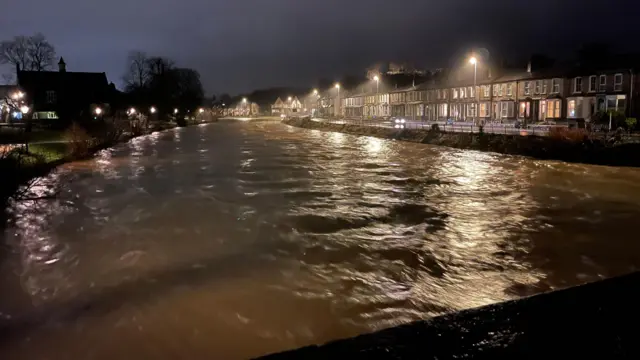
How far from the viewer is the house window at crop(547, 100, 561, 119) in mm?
52938

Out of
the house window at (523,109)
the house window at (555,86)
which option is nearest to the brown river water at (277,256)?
the house window at (555,86)

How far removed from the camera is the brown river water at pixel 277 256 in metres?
8.80

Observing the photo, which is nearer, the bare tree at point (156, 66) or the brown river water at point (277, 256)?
the brown river water at point (277, 256)

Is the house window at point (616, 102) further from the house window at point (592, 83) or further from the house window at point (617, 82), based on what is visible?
the house window at point (592, 83)

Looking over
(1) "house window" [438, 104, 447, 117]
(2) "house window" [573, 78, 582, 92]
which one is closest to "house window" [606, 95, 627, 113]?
(2) "house window" [573, 78, 582, 92]

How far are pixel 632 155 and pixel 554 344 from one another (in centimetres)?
3134

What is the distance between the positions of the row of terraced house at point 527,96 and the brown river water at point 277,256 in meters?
23.6

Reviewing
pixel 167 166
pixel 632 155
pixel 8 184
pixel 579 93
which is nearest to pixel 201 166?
pixel 167 166

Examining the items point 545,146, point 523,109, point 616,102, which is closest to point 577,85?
point 616,102

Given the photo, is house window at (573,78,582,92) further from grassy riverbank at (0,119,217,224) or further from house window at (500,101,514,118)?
grassy riverbank at (0,119,217,224)

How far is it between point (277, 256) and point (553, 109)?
159 feet

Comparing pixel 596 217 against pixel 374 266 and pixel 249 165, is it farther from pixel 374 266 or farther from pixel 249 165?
pixel 249 165

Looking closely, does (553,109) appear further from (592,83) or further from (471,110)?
(471,110)

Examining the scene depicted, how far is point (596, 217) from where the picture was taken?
17.7m
